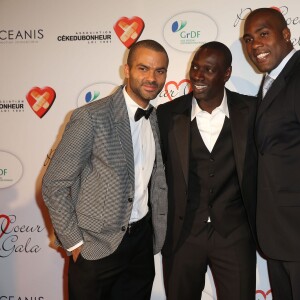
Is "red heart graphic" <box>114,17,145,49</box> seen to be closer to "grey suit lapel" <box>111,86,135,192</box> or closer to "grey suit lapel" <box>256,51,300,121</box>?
"grey suit lapel" <box>111,86,135,192</box>

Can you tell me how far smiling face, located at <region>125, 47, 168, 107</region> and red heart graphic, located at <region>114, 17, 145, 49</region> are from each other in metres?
0.77

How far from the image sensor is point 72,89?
8.74ft

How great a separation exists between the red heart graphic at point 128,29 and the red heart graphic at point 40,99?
68 centimetres

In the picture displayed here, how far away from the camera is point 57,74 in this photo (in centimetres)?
267

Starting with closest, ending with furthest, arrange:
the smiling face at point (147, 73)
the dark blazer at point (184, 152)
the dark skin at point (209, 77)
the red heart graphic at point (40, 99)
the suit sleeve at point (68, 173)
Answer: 1. the suit sleeve at point (68, 173)
2. the smiling face at point (147, 73)
3. the dark blazer at point (184, 152)
4. the dark skin at point (209, 77)
5. the red heart graphic at point (40, 99)

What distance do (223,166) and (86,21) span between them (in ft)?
5.01

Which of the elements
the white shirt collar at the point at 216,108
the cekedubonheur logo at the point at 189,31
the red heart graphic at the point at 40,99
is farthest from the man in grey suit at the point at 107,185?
the red heart graphic at the point at 40,99

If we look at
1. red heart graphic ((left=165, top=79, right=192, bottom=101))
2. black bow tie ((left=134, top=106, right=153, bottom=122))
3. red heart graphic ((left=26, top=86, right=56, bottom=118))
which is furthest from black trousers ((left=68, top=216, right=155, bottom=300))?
red heart graphic ((left=26, top=86, right=56, bottom=118))

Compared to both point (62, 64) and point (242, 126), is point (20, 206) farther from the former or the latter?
point (242, 126)

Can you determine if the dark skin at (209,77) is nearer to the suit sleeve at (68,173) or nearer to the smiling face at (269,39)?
the smiling face at (269,39)

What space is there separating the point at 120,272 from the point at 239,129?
1.04 meters

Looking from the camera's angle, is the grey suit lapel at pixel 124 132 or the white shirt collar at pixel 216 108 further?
the white shirt collar at pixel 216 108

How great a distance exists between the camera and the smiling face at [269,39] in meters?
1.89

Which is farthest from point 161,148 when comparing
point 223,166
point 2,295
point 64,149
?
point 2,295
